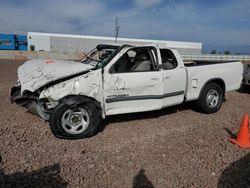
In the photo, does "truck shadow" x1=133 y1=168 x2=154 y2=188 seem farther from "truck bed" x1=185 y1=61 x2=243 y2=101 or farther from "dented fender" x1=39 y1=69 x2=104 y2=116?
"truck bed" x1=185 y1=61 x2=243 y2=101

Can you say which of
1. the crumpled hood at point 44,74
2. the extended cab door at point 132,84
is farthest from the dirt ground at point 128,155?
the crumpled hood at point 44,74

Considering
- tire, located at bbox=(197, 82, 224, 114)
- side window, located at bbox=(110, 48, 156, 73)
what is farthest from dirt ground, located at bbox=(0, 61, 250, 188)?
side window, located at bbox=(110, 48, 156, 73)

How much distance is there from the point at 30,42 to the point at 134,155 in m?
65.9

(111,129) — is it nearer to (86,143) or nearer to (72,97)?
(86,143)

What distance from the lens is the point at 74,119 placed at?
4.33 metres

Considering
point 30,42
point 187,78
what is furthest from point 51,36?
point 187,78

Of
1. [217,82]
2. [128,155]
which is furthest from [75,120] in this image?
[217,82]

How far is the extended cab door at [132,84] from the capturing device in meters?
4.53

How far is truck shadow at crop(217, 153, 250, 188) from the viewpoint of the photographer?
3.05 m

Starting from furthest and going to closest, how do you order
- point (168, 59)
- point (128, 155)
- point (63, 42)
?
point (63, 42), point (168, 59), point (128, 155)

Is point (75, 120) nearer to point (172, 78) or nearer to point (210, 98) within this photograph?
point (172, 78)

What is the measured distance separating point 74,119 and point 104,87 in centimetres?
83

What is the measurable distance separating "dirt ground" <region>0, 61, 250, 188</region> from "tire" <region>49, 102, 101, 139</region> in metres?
0.15

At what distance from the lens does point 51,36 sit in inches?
2506
